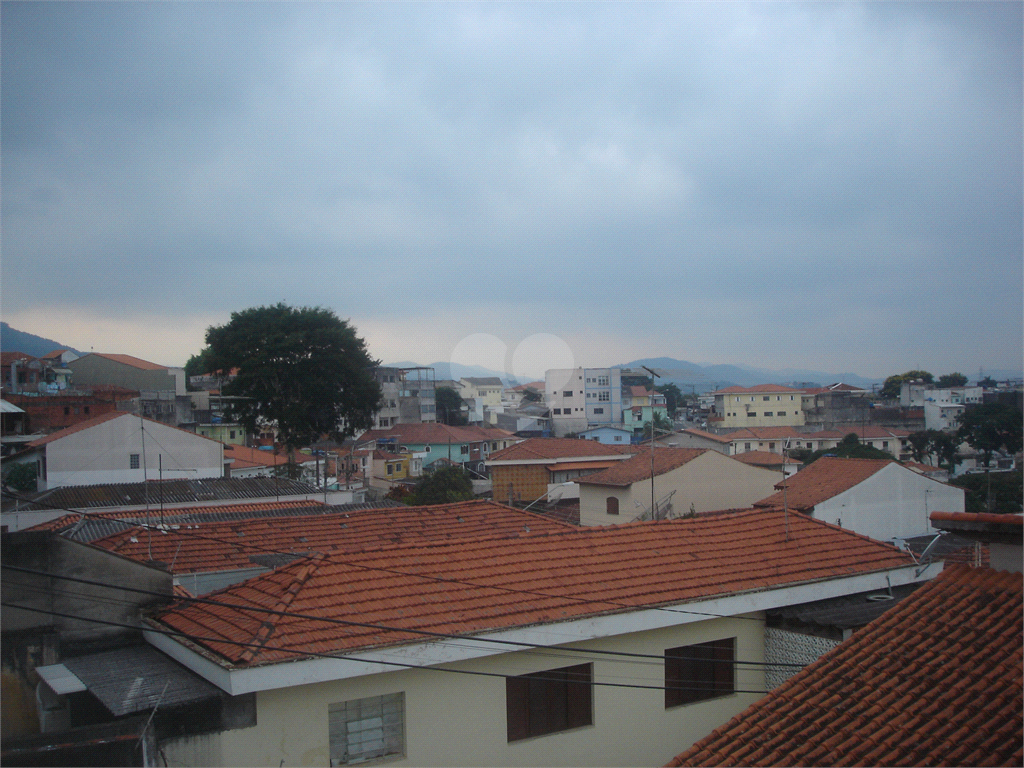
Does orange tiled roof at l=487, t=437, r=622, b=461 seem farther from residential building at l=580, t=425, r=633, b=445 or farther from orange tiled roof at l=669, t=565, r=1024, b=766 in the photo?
orange tiled roof at l=669, t=565, r=1024, b=766

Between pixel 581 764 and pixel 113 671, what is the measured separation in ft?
13.2

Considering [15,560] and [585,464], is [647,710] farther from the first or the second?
[585,464]

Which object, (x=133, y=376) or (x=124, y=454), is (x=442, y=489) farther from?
(x=133, y=376)

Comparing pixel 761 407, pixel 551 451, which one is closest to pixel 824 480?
pixel 551 451

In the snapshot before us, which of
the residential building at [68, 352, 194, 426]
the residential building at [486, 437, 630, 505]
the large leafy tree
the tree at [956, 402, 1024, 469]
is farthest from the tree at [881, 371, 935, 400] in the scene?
the residential building at [68, 352, 194, 426]

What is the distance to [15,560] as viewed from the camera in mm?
6539

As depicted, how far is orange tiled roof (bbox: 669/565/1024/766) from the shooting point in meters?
4.67

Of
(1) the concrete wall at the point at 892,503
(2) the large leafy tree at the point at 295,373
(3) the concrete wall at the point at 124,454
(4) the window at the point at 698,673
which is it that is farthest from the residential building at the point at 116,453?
(4) the window at the point at 698,673

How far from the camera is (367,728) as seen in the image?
20.3ft

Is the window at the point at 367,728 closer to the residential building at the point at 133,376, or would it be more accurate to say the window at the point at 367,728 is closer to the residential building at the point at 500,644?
the residential building at the point at 500,644

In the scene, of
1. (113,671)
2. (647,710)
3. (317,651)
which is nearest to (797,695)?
(647,710)

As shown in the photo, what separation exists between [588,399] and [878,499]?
4747 cm

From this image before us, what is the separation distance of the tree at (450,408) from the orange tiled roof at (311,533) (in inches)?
2162

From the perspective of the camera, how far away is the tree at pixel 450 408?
227ft
